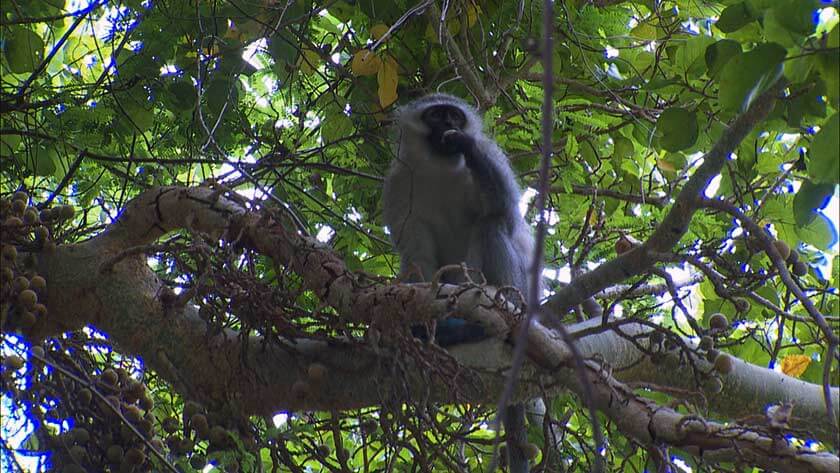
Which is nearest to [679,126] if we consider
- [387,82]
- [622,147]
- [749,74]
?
[749,74]

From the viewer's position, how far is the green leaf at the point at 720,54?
3.40 m

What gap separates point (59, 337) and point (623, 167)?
368cm

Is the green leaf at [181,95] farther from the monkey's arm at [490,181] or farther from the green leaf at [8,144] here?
the monkey's arm at [490,181]

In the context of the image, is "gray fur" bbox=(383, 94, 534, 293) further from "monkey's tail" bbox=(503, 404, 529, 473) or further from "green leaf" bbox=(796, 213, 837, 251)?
"green leaf" bbox=(796, 213, 837, 251)

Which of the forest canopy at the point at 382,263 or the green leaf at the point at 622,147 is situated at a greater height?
the green leaf at the point at 622,147

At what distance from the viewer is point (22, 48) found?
4.05 metres

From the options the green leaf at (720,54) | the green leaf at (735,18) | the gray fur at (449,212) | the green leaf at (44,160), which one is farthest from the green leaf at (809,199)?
the green leaf at (44,160)

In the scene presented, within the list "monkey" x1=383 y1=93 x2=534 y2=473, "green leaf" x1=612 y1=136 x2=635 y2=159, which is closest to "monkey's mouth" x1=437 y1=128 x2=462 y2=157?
"monkey" x1=383 y1=93 x2=534 y2=473

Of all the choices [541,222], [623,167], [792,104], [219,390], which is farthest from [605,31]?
[541,222]

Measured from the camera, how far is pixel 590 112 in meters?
5.56

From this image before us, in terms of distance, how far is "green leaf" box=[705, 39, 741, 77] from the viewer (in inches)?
134

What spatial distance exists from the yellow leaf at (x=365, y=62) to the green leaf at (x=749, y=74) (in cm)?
228

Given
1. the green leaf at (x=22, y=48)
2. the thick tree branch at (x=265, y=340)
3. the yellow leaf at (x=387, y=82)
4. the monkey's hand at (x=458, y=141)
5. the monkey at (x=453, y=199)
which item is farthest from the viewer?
the monkey's hand at (x=458, y=141)

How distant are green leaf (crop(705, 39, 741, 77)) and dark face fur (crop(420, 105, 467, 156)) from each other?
1.98 metres
